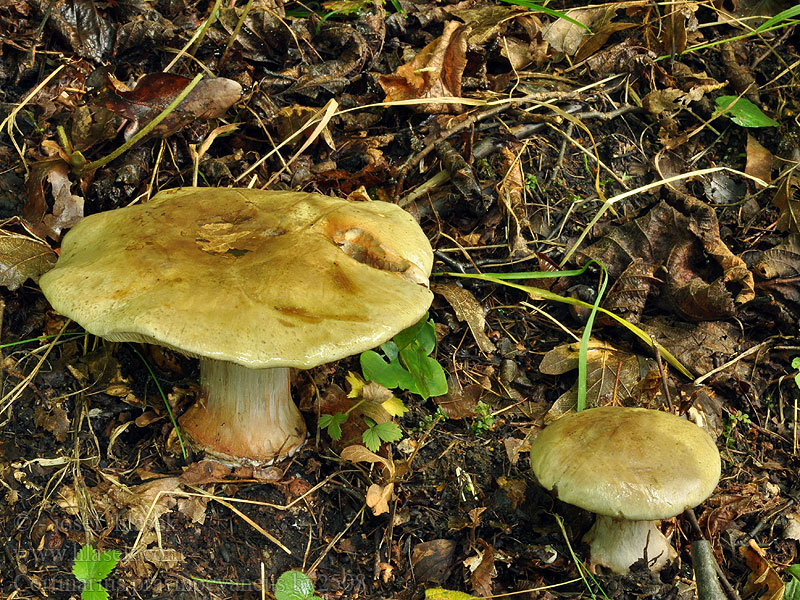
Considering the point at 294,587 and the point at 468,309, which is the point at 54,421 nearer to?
the point at 294,587

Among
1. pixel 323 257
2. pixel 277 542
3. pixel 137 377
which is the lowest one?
pixel 277 542

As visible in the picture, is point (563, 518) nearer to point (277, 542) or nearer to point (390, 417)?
point (390, 417)

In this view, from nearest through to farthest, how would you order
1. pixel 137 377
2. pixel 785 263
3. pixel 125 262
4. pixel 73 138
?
pixel 125 262 → pixel 137 377 → pixel 73 138 → pixel 785 263

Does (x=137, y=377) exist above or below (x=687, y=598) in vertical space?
above

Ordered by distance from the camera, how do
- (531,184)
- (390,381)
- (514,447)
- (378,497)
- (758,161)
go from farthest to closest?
(758,161) → (531,184) → (514,447) → (390,381) → (378,497)

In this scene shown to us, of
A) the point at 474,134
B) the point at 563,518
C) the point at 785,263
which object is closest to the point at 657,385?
the point at 563,518

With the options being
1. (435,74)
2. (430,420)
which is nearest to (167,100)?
(435,74)
